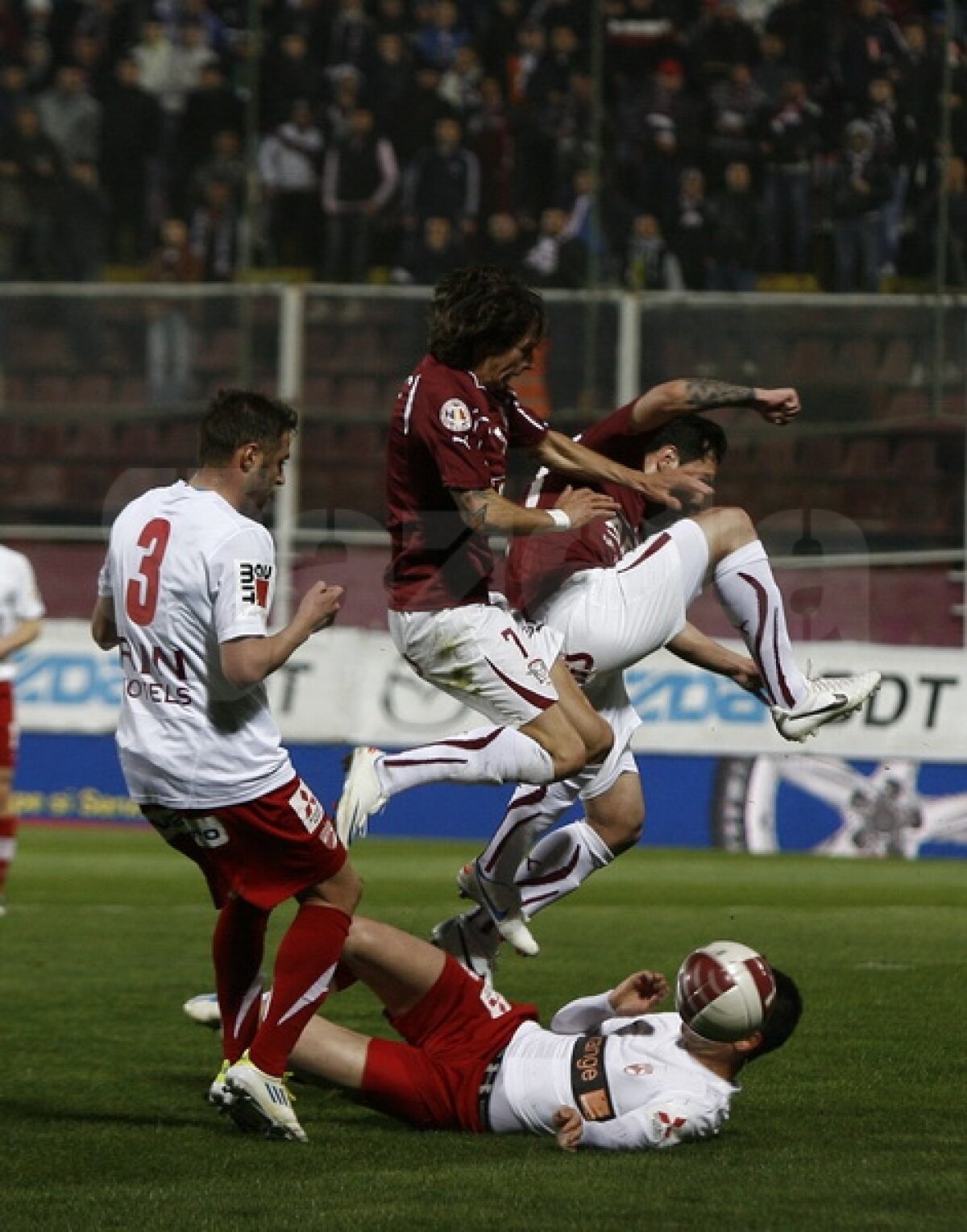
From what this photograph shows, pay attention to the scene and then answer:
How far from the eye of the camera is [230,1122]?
251 inches

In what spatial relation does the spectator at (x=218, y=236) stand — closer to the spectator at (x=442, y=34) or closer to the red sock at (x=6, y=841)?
the spectator at (x=442, y=34)

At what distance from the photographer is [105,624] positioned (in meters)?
6.39

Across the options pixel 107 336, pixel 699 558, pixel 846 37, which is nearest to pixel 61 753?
pixel 107 336

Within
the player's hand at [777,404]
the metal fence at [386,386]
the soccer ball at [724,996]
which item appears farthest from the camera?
the metal fence at [386,386]

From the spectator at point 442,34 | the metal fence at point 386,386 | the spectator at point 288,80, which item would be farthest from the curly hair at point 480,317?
the spectator at point 442,34

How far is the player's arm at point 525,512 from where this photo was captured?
6.94 m

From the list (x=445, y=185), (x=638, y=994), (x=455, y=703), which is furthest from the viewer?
(x=445, y=185)

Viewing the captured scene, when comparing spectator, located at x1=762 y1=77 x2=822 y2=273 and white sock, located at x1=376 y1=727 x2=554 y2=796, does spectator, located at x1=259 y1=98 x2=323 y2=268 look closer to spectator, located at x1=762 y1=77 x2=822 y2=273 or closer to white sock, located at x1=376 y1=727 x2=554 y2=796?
spectator, located at x1=762 y1=77 x2=822 y2=273

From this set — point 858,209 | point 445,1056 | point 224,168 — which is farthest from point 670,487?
point 224,168

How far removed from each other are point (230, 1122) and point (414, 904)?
5.61 meters

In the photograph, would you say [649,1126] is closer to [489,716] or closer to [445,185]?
[489,716]

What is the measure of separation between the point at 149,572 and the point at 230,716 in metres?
0.45

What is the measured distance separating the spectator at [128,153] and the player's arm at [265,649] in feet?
43.2

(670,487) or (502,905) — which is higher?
(670,487)
